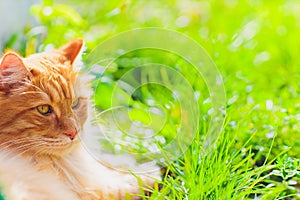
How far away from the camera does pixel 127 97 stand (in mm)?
1194

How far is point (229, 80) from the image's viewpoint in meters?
1.47

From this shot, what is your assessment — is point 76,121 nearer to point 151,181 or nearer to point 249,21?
point 151,181

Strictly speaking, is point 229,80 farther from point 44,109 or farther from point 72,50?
point 44,109

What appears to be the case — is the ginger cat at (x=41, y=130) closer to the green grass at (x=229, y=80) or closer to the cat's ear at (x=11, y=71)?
the cat's ear at (x=11, y=71)

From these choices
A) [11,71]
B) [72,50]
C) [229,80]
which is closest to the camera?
[11,71]

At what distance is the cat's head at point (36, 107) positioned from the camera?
0.91 m

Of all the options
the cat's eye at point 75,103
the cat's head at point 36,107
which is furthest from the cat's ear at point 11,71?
the cat's eye at point 75,103

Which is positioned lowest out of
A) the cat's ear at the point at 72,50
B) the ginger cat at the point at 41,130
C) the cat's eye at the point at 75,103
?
the ginger cat at the point at 41,130

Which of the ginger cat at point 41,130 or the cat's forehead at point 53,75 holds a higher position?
the cat's forehead at point 53,75

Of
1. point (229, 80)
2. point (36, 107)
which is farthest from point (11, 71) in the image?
point (229, 80)

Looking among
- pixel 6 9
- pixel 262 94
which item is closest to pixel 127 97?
pixel 262 94

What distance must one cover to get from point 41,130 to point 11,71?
4.7 inches

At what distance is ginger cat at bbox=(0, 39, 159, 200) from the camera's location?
91 centimetres

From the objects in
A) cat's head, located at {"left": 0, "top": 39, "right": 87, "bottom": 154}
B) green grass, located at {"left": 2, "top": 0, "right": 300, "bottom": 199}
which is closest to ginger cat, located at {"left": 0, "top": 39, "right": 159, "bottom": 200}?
cat's head, located at {"left": 0, "top": 39, "right": 87, "bottom": 154}
